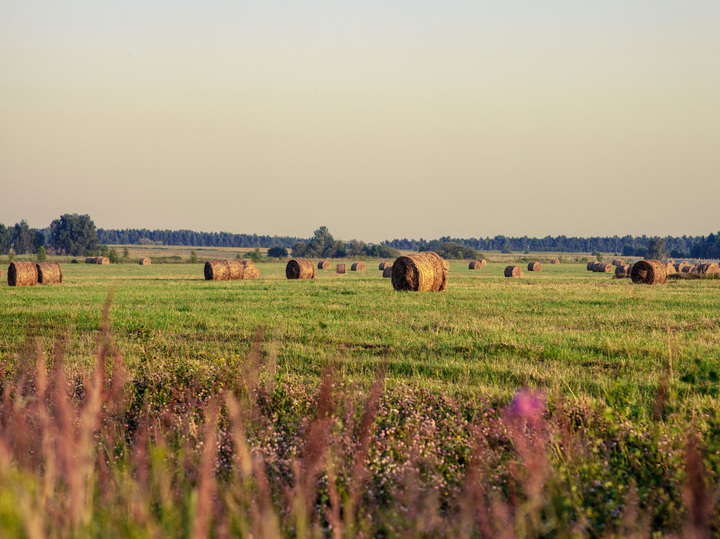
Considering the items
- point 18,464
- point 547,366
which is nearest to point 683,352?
point 547,366

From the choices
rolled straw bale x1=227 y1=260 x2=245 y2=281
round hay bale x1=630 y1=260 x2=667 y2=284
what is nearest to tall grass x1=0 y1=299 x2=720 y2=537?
round hay bale x1=630 y1=260 x2=667 y2=284

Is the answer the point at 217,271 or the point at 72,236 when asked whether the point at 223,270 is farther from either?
the point at 72,236

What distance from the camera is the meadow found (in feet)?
12.4

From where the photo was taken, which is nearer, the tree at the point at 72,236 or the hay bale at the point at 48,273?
the hay bale at the point at 48,273

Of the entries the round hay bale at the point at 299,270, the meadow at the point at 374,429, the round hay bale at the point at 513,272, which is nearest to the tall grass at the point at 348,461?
the meadow at the point at 374,429

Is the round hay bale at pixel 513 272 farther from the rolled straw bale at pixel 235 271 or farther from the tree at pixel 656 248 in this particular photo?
the tree at pixel 656 248

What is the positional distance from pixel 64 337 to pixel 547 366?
10467 mm

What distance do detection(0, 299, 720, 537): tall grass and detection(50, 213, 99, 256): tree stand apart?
544 ft

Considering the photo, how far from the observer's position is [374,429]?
6.52 meters

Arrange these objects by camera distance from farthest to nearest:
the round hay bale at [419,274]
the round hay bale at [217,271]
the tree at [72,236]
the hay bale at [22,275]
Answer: the tree at [72,236]
the round hay bale at [217,271]
the hay bale at [22,275]
the round hay bale at [419,274]

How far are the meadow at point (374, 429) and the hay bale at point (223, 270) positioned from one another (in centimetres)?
2313

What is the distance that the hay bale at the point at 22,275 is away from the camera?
112 feet

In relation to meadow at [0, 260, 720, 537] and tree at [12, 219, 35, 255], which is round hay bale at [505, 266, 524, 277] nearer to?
meadow at [0, 260, 720, 537]

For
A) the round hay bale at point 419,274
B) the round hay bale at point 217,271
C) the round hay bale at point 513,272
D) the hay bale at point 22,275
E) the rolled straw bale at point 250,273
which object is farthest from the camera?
the round hay bale at point 513,272
